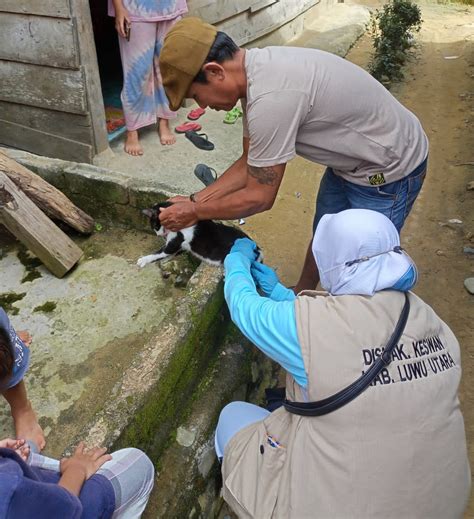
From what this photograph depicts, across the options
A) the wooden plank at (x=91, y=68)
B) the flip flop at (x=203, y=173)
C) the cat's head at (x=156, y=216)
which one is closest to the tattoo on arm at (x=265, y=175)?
the cat's head at (x=156, y=216)

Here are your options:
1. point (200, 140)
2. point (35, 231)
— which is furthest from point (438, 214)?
point (35, 231)

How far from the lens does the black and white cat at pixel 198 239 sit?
3.02 m

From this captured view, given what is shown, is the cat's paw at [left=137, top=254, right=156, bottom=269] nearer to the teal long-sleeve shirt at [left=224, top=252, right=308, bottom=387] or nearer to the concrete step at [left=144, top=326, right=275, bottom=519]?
the concrete step at [left=144, top=326, right=275, bottom=519]

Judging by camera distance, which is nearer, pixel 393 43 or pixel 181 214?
pixel 181 214

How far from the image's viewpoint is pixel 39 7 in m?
4.40

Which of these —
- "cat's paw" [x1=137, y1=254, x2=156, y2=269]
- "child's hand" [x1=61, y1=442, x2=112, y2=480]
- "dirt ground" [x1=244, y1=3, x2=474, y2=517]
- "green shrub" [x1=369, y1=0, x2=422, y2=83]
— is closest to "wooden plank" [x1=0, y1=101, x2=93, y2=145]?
"dirt ground" [x1=244, y1=3, x2=474, y2=517]

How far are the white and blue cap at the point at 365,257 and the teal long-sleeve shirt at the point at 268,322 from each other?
0.69ft

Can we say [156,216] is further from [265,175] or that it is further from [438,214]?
[438,214]

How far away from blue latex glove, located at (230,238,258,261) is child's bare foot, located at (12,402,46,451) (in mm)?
1228

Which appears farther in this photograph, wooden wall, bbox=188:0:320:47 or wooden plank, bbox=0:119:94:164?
wooden wall, bbox=188:0:320:47

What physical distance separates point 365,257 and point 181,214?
128 centimetres

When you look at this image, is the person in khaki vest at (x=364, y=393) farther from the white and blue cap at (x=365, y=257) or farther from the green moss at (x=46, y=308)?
the green moss at (x=46, y=308)

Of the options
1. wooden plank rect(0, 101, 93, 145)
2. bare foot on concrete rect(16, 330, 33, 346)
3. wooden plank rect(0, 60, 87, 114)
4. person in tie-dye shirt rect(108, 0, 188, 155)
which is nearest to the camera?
bare foot on concrete rect(16, 330, 33, 346)

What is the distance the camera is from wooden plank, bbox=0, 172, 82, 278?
3.06 m
